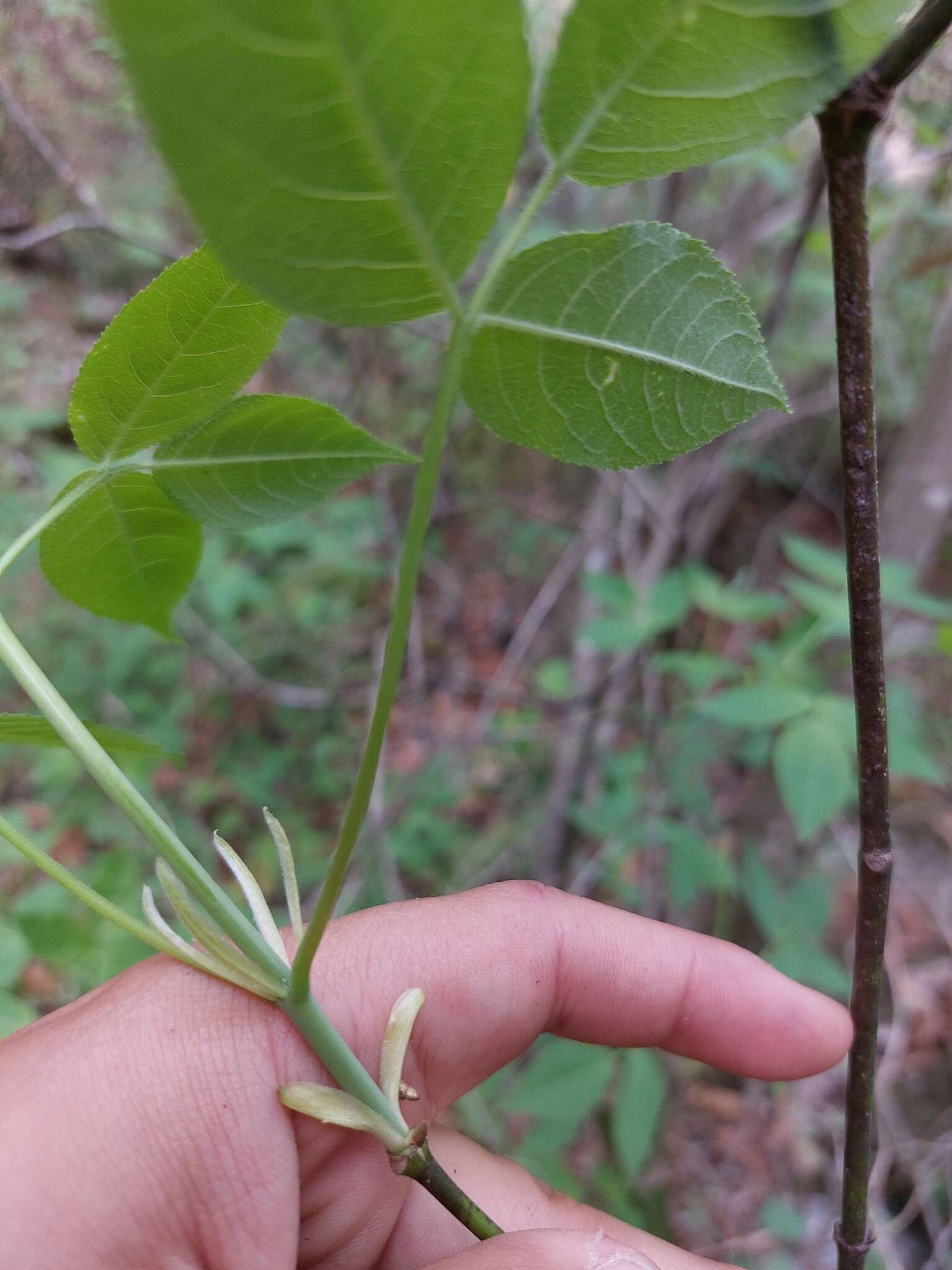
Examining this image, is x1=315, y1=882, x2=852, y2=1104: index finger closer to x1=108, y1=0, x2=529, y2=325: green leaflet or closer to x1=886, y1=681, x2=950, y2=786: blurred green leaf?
x1=886, y1=681, x2=950, y2=786: blurred green leaf

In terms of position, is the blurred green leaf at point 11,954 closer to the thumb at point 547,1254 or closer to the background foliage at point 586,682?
the background foliage at point 586,682

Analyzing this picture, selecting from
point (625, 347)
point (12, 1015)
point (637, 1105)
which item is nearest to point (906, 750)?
point (637, 1105)

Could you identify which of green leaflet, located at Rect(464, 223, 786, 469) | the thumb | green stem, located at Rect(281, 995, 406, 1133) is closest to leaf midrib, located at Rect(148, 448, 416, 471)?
green leaflet, located at Rect(464, 223, 786, 469)

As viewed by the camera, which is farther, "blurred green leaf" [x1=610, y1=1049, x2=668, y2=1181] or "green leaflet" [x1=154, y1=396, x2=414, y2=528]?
"blurred green leaf" [x1=610, y1=1049, x2=668, y2=1181]

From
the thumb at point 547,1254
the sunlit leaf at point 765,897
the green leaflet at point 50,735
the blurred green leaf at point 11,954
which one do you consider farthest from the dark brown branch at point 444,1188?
the sunlit leaf at point 765,897

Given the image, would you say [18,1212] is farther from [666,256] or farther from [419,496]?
[666,256]

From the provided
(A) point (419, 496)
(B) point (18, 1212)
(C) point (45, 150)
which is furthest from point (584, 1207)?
(C) point (45, 150)

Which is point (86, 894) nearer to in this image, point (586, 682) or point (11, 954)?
point (11, 954)
